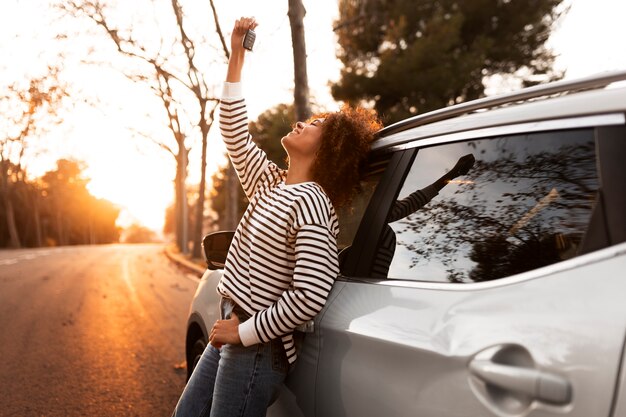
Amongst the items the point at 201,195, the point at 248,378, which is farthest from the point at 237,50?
the point at 201,195

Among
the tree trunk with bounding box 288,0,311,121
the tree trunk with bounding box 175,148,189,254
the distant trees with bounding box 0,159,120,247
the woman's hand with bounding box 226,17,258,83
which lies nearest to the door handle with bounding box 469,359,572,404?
the woman's hand with bounding box 226,17,258,83

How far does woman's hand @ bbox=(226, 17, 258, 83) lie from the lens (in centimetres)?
251

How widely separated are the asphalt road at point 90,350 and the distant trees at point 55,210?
38.1 metres

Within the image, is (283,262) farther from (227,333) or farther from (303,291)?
(227,333)

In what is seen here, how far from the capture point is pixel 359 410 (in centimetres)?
166

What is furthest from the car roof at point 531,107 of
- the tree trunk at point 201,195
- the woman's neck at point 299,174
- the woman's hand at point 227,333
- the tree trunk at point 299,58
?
the tree trunk at point 201,195

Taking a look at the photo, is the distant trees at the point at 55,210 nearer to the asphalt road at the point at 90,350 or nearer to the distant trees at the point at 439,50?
the distant trees at the point at 439,50

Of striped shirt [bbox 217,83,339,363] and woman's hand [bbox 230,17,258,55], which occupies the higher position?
woman's hand [bbox 230,17,258,55]

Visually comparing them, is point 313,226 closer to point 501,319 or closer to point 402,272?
point 402,272

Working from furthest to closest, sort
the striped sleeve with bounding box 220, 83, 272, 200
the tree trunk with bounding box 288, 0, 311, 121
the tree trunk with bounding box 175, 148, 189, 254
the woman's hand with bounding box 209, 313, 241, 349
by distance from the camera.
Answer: the tree trunk with bounding box 175, 148, 189, 254 → the tree trunk with bounding box 288, 0, 311, 121 → the striped sleeve with bounding box 220, 83, 272, 200 → the woman's hand with bounding box 209, 313, 241, 349

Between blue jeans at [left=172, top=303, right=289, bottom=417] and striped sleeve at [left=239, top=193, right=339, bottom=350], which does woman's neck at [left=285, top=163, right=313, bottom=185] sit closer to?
striped sleeve at [left=239, top=193, right=339, bottom=350]

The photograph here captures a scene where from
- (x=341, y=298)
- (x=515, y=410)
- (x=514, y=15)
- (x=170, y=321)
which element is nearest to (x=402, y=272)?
(x=341, y=298)

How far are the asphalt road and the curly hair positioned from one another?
2.81m

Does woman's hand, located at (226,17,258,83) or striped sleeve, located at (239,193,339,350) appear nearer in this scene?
striped sleeve, located at (239,193,339,350)
